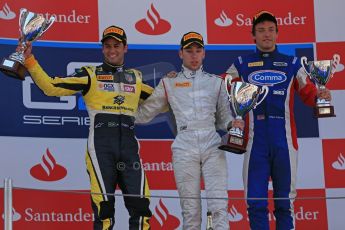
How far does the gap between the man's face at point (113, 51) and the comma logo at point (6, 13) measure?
98 centimetres

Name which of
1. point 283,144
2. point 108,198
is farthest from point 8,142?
point 283,144

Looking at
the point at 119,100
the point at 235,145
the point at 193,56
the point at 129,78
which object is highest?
the point at 193,56

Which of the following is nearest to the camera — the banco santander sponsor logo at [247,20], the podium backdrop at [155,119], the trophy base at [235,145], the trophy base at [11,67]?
the trophy base at [11,67]

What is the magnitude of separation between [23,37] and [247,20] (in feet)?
6.31

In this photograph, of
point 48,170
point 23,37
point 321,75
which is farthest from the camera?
point 48,170

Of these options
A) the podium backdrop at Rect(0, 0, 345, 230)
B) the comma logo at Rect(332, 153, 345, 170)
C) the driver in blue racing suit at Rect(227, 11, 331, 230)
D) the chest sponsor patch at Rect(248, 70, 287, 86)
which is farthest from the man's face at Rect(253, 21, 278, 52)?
the comma logo at Rect(332, 153, 345, 170)

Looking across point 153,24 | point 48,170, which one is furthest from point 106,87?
point 153,24

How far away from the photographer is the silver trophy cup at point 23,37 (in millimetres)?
3986

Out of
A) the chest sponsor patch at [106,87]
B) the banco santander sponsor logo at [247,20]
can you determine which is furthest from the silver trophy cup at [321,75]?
the banco santander sponsor logo at [247,20]

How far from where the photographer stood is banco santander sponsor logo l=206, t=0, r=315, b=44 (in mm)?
5500

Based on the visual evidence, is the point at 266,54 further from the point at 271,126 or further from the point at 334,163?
the point at 334,163

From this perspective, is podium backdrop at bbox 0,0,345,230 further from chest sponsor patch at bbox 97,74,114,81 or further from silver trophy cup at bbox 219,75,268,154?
silver trophy cup at bbox 219,75,268,154

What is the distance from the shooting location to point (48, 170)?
510cm

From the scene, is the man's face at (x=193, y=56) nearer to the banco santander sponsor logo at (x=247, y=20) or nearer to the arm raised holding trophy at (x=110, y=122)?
the arm raised holding trophy at (x=110, y=122)
